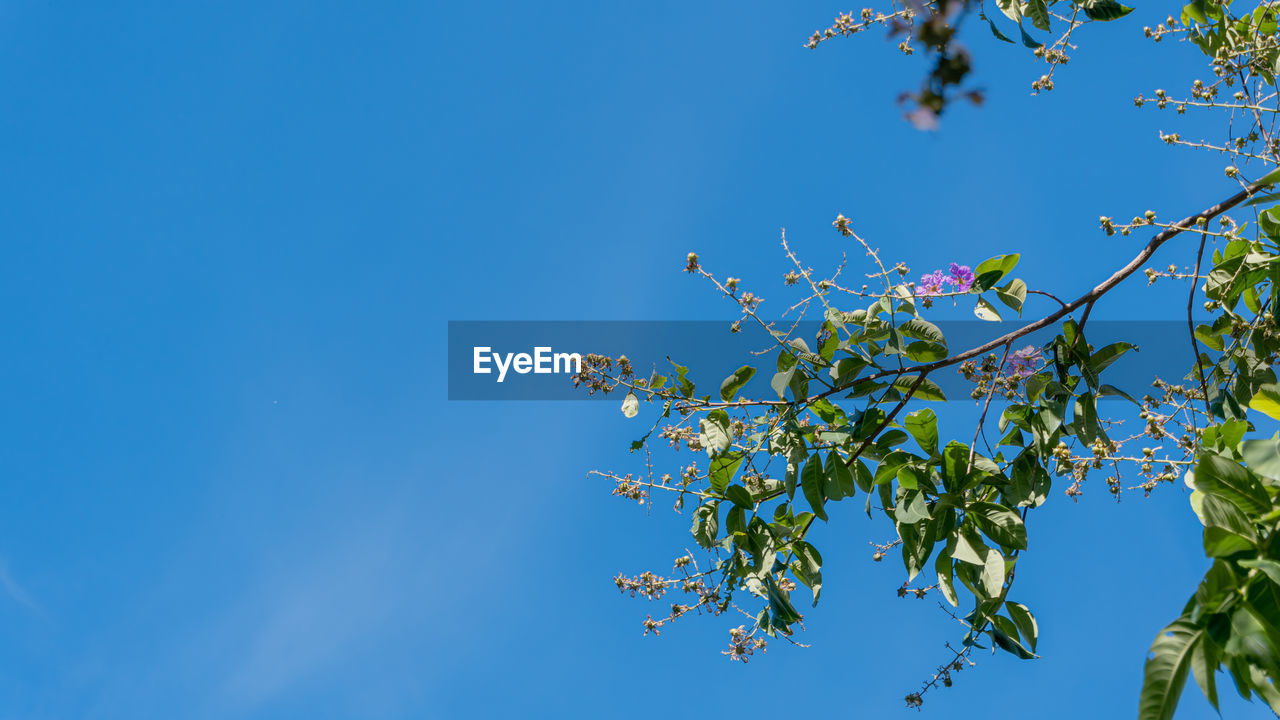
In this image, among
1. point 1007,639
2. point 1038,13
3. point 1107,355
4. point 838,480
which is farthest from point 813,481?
point 1038,13

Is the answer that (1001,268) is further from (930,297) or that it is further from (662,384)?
(662,384)

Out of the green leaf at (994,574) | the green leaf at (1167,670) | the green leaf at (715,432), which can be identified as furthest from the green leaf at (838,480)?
the green leaf at (1167,670)

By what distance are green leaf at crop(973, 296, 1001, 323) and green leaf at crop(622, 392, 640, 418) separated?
118 cm

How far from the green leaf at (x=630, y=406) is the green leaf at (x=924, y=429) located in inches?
34.6

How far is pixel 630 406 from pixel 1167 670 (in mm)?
1851

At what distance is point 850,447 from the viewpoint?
2852mm

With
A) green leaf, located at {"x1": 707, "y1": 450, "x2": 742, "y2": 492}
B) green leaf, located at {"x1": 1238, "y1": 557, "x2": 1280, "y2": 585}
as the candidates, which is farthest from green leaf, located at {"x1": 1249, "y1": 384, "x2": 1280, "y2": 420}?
green leaf, located at {"x1": 707, "y1": 450, "x2": 742, "y2": 492}

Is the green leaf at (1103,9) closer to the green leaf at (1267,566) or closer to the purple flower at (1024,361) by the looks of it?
the purple flower at (1024,361)

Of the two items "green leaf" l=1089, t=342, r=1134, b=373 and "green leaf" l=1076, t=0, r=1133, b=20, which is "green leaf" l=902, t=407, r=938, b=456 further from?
"green leaf" l=1076, t=0, r=1133, b=20

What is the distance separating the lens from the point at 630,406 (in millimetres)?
2832

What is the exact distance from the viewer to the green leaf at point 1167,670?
1.15m

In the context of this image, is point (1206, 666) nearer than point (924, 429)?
Yes

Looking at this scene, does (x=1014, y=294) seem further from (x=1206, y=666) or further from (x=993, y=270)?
(x=1206, y=666)

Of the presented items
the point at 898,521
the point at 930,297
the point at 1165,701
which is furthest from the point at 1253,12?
the point at 1165,701
